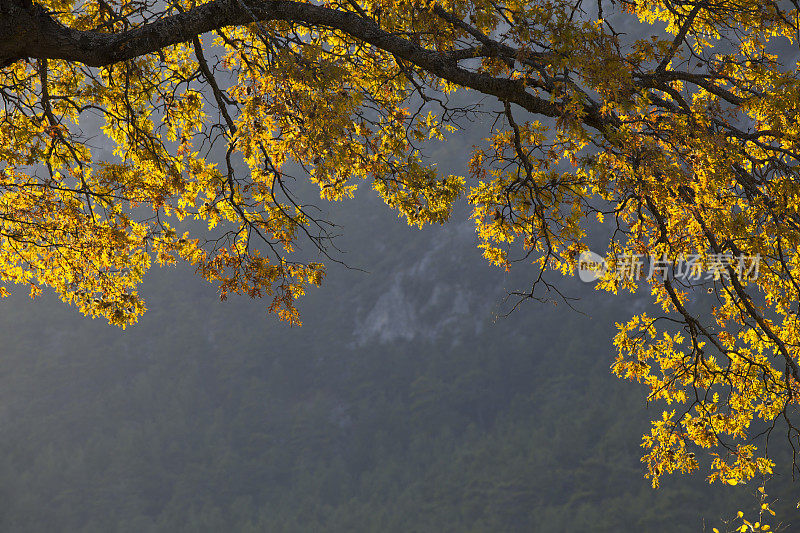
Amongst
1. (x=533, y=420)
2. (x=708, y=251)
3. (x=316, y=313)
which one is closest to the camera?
(x=708, y=251)

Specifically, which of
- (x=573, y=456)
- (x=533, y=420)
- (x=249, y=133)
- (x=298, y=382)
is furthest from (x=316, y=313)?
(x=249, y=133)

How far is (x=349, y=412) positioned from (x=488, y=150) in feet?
69.6

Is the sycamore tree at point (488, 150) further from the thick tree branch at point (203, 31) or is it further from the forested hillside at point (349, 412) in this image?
the forested hillside at point (349, 412)

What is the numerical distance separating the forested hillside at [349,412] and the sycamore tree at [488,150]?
47.2 feet

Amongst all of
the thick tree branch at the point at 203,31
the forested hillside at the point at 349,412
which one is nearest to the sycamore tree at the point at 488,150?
the thick tree branch at the point at 203,31

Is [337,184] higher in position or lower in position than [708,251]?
higher

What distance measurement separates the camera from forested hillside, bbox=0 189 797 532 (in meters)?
20.8

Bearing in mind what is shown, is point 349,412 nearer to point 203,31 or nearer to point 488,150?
point 488,150

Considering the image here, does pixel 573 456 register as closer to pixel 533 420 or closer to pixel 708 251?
pixel 533 420

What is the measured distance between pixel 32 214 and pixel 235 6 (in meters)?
3.17

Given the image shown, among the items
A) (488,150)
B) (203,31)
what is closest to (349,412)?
(488,150)

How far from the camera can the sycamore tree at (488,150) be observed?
3.42m

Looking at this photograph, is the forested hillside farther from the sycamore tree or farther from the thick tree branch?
the thick tree branch

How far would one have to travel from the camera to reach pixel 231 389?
26.8 m
